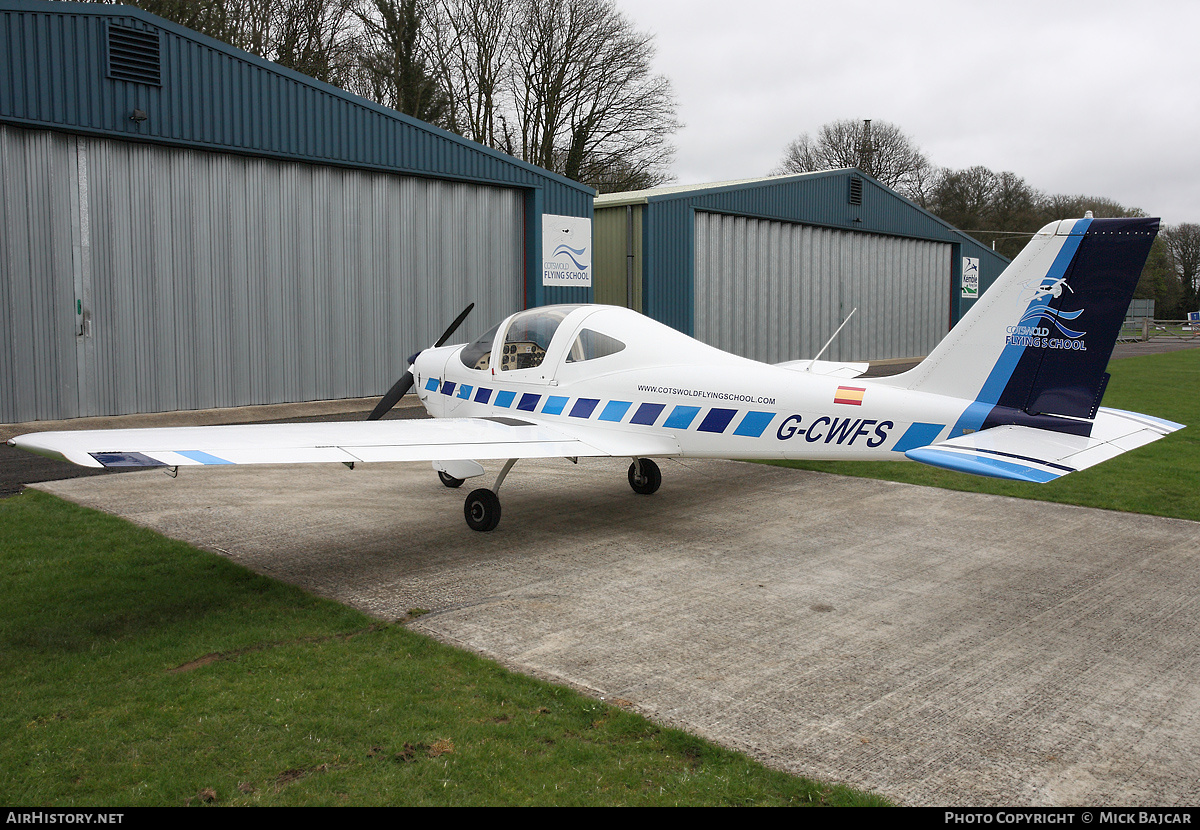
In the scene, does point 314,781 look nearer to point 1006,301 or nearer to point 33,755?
point 33,755

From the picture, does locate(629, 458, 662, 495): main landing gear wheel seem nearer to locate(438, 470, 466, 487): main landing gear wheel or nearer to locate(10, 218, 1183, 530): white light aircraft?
locate(10, 218, 1183, 530): white light aircraft

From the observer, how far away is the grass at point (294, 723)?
11.2 feet

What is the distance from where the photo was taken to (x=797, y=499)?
30.0 ft

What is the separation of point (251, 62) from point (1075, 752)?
1528cm

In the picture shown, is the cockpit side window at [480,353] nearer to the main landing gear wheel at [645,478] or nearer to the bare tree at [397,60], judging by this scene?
the main landing gear wheel at [645,478]

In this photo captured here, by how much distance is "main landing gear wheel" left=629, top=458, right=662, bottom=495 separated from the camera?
30.2 feet

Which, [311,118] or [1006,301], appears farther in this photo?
[311,118]

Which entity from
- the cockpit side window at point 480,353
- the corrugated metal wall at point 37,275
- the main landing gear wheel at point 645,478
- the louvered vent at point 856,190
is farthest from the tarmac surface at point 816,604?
the louvered vent at point 856,190

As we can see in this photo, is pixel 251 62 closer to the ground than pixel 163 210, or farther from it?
farther from it

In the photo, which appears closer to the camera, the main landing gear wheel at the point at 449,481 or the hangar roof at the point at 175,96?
the main landing gear wheel at the point at 449,481

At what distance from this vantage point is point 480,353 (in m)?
8.95

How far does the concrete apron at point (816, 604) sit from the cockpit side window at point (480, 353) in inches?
57.1

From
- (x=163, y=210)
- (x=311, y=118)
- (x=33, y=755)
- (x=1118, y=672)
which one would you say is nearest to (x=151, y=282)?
(x=163, y=210)

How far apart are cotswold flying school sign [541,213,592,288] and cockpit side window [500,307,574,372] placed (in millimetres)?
10555
